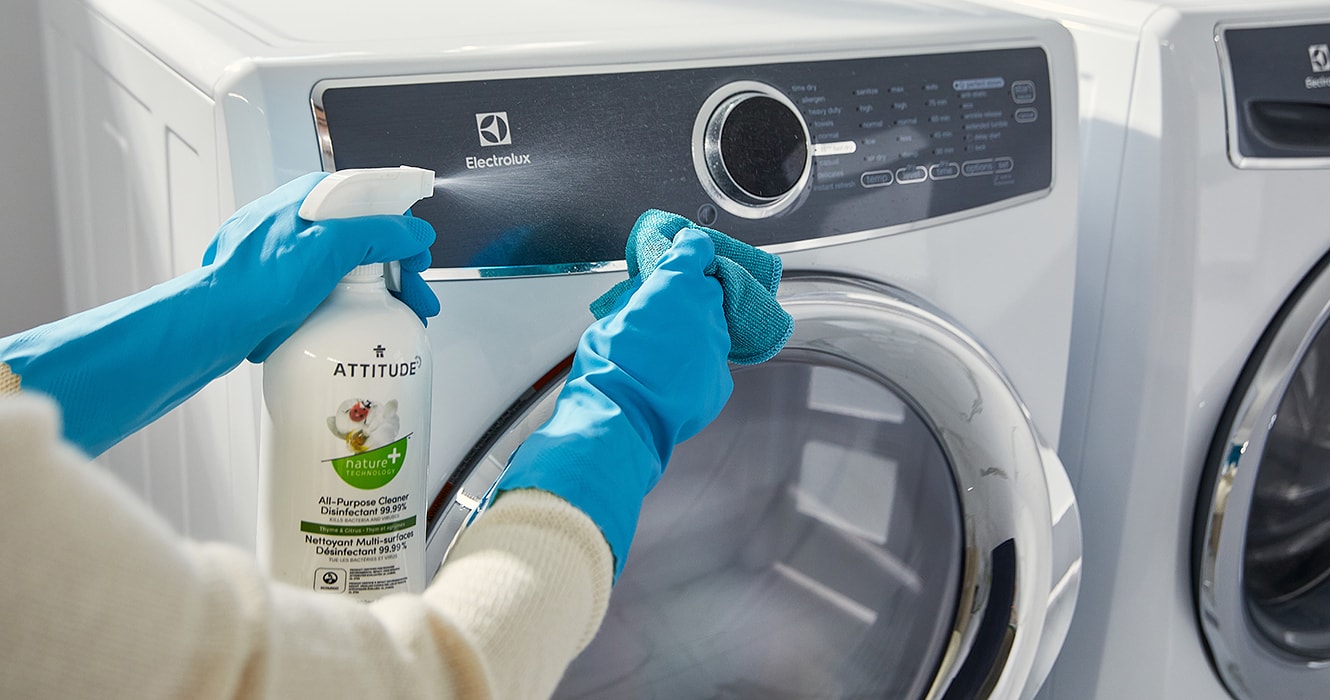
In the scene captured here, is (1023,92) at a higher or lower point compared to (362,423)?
higher

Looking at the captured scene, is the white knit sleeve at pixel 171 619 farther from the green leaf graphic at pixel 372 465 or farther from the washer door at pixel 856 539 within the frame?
the washer door at pixel 856 539

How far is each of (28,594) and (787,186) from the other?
1.93ft

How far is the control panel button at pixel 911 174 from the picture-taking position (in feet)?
2.88

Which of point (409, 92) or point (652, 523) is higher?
point (409, 92)

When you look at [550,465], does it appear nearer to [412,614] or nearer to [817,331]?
[412,614]

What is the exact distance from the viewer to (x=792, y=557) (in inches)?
39.5

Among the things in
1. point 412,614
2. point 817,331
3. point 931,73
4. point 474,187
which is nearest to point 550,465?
point 412,614

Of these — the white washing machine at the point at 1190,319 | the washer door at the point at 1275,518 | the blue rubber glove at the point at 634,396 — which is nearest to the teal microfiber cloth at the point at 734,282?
the blue rubber glove at the point at 634,396

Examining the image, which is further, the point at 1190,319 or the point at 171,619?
the point at 1190,319

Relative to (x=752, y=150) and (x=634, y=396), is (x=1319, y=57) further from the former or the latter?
(x=634, y=396)

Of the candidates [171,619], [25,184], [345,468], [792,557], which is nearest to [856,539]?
[792,557]

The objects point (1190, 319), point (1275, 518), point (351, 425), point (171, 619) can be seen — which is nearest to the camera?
point (171, 619)

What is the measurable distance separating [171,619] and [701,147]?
0.52 meters

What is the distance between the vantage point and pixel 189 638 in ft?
1.22
